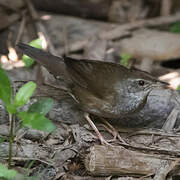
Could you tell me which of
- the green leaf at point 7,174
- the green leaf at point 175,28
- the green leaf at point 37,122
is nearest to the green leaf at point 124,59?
the green leaf at point 175,28

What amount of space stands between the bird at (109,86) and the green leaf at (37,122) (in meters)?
1.21

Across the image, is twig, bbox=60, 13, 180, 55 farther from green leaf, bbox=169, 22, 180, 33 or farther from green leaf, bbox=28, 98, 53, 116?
green leaf, bbox=28, 98, 53, 116

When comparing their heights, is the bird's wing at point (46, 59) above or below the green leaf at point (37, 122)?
above

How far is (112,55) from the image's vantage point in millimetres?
6883

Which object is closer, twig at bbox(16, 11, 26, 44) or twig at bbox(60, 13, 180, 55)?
twig at bbox(16, 11, 26, 44)

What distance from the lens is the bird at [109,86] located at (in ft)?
14.4

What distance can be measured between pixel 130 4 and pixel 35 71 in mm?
3045

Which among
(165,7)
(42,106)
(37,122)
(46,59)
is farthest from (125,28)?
(37,122)

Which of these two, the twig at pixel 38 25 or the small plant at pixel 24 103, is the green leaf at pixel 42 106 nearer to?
the small plant at pixel 24 103

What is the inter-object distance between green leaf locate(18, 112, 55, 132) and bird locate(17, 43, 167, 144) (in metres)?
1.21

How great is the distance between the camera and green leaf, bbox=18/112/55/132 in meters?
3.21

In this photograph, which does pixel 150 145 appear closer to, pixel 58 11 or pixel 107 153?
pixel 107 153

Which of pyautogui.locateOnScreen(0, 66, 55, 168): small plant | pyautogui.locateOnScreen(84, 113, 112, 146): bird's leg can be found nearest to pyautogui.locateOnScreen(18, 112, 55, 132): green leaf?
pyautogui.locateOnScreen(0, 66, 55, 168): small plant

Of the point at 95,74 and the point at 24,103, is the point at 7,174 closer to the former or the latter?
the point at 24,103
